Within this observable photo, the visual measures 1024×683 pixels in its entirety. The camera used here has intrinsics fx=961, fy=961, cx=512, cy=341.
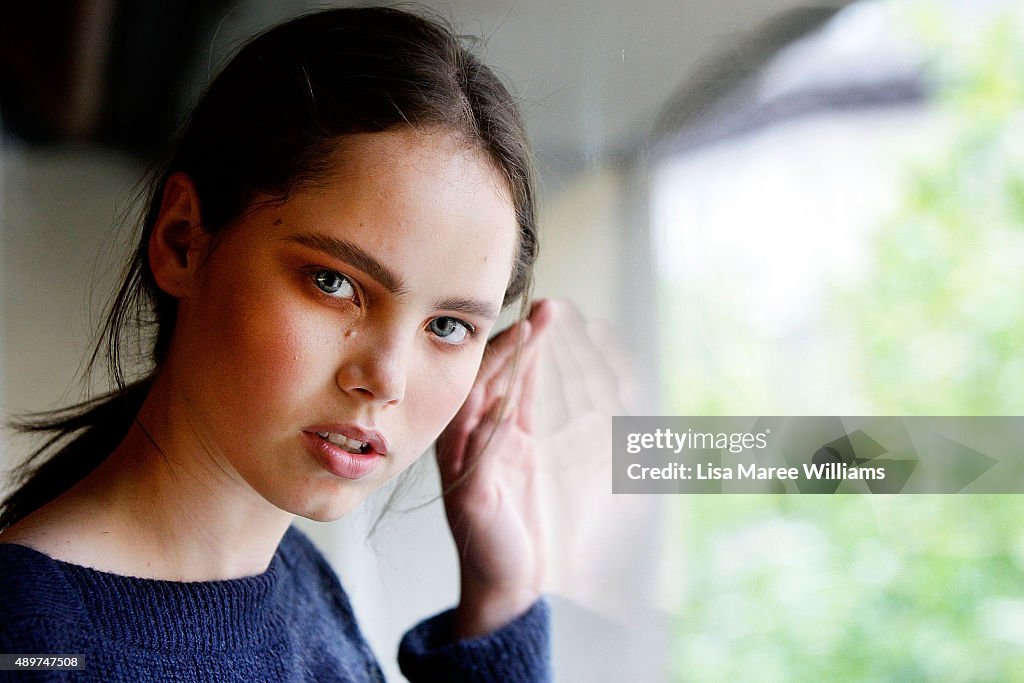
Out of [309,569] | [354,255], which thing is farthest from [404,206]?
[309,569]

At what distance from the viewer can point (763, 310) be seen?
21.9 inches

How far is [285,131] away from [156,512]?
190 mm

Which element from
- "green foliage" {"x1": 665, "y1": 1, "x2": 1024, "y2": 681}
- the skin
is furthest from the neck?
"green foliage" {"x1": 665, "y1": 1, "x2": 1024, "y2": 681}

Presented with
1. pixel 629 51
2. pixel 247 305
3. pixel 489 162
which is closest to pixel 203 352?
pixel 247 305

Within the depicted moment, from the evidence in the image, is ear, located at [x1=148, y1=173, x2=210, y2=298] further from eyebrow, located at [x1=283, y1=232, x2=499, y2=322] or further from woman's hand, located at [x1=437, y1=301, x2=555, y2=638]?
woman's hand, located at [x1=437, y1=301, x2=555, y2=638]

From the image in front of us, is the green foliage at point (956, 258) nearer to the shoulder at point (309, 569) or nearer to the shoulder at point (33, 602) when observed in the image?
the shoulder at point (309, 569)

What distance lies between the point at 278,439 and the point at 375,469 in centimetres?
5

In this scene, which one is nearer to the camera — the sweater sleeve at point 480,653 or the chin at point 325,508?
the chin at point 325,508

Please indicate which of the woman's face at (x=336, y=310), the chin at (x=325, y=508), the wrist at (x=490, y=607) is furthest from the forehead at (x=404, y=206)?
the wrist at (x=490, y=607)

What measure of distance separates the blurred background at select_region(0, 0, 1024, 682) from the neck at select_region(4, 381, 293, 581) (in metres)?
0.08

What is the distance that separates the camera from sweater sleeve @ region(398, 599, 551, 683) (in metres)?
0.56

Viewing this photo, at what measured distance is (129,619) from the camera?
0.44 metres

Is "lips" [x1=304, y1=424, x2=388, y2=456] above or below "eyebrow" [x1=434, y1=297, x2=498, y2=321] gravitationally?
below

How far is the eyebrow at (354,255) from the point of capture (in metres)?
0.42
